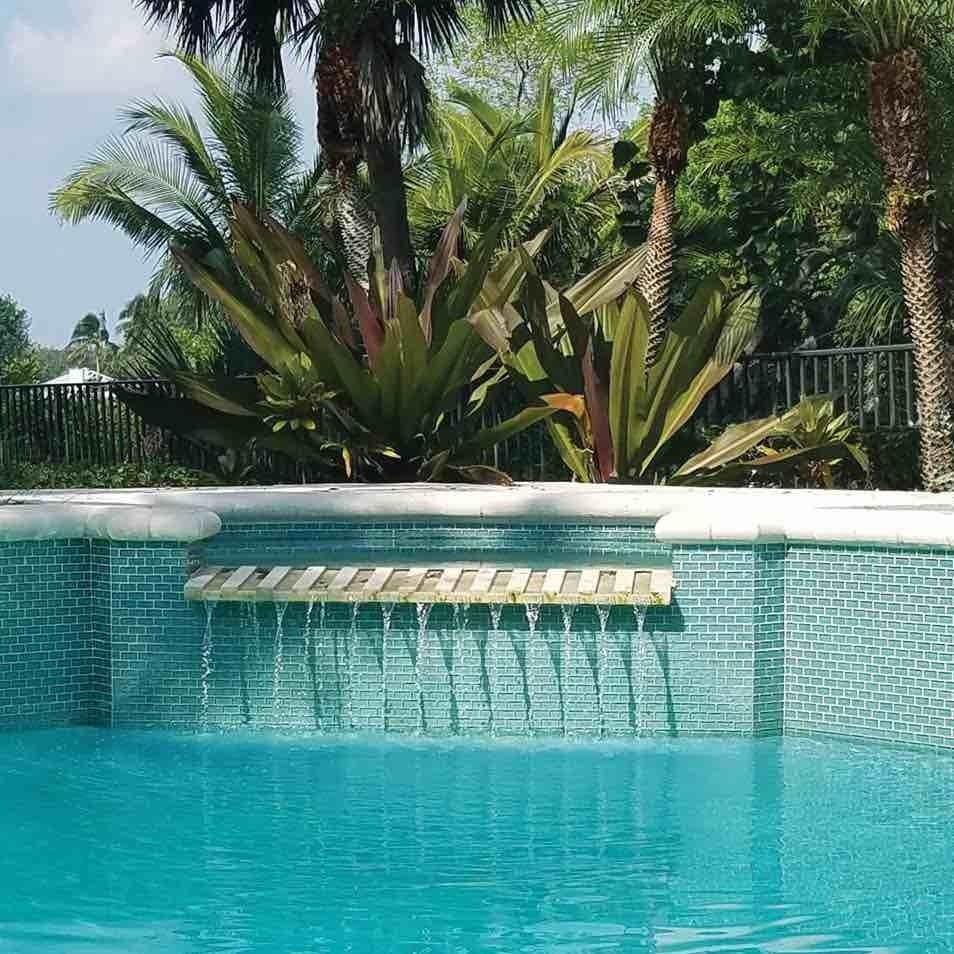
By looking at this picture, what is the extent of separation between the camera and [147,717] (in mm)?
7492

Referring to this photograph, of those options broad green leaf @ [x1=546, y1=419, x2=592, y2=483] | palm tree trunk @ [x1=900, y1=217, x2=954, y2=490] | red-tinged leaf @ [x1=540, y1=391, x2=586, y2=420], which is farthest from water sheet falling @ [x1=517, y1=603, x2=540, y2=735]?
palm tree trunk @ [x1=900, y1=217, x2=954, y2=490]

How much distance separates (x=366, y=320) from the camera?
10.4 m

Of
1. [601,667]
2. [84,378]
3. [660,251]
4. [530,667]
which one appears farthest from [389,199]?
[84,378]

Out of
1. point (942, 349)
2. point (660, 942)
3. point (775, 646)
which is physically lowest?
point (660, 942)

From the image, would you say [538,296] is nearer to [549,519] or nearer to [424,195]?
[549,519]

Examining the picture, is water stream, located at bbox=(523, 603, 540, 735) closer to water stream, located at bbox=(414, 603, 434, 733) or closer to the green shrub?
water stream, located at bbox=(414, 603, 434, 733)

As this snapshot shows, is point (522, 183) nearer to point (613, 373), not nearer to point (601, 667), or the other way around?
point (613, 373)

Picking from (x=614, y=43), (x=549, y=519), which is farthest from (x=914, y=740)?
(x=614, y=43)

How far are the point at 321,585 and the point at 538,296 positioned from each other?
359 cm

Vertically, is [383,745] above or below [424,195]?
below

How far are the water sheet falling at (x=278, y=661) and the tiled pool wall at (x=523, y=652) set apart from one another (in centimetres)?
1

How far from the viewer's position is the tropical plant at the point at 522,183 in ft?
69.3

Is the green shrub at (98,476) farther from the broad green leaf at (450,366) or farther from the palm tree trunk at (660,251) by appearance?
the broad green leaf at (450,366)

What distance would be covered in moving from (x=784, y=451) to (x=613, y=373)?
1.56m
